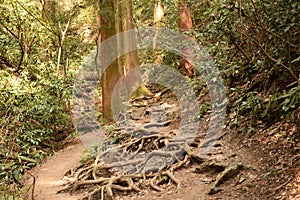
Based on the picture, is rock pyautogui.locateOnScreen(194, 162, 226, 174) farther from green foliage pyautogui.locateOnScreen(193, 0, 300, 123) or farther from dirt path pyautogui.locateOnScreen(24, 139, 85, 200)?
dirt path pyautogui.locateOnScreen(24, 139, 85, 200)

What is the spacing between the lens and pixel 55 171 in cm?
847

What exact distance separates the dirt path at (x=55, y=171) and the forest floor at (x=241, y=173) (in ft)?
0.08

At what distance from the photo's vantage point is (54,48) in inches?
444

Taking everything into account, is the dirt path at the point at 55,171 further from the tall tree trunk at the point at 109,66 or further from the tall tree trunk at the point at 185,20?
the tall tree trunk at the point at 185,20

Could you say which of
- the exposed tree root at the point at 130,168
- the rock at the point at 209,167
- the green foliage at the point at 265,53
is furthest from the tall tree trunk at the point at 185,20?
the rock at the point at 209,167

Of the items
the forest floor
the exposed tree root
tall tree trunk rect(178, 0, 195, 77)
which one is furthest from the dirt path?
tall tree trunk rect(178, 0, 195, 77)

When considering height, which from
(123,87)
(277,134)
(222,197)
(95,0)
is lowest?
(222,197)

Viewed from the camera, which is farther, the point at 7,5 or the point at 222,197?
the point at 7,5

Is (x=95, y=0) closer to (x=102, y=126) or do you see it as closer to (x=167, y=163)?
(x=102, y=126)

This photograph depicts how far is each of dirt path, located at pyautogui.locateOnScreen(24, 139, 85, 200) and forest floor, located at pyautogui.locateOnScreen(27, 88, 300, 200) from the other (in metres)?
0.02

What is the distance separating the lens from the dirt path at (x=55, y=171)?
6.85m

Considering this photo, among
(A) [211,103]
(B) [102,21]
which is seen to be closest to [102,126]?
(B) [102,21]

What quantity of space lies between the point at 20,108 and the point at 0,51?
220 cm

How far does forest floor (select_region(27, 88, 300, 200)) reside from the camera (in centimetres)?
452
